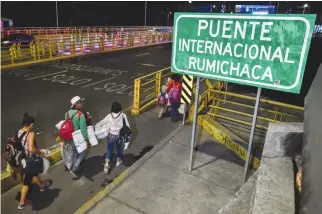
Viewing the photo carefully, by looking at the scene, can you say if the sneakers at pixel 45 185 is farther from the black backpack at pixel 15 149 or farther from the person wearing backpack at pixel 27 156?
the black backpack at pixel 15 149

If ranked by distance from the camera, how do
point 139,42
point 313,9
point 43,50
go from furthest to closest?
point 313,9, point 139,42, point 43,50

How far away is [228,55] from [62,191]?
4063mm

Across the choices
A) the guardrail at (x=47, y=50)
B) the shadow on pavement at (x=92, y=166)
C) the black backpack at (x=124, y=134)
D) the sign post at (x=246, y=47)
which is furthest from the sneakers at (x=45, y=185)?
the guardrail at (x=47, y=50)

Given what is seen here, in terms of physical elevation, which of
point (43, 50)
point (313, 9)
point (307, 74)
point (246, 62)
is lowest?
point (307, 74)

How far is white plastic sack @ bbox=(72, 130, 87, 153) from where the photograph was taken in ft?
17.4

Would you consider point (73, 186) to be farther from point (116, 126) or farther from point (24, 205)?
point (116, 126)

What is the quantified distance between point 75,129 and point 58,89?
7326mm

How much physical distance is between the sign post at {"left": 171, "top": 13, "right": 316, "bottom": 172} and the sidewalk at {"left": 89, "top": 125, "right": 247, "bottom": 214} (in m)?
2.15

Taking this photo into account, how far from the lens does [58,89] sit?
472 inches

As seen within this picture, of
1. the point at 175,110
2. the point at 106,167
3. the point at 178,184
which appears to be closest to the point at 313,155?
the point at 178,184

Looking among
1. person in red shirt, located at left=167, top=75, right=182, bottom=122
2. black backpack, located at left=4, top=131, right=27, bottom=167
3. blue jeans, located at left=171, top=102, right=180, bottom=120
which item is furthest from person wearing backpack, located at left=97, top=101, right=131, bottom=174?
blue jeans, located at left=171, top=102, right=180, bottom=120

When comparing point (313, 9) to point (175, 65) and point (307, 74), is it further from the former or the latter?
point (175, 65)

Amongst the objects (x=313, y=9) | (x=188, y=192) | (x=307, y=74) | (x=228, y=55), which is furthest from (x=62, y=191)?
(x=313, y=9)

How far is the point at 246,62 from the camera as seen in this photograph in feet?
13.9
